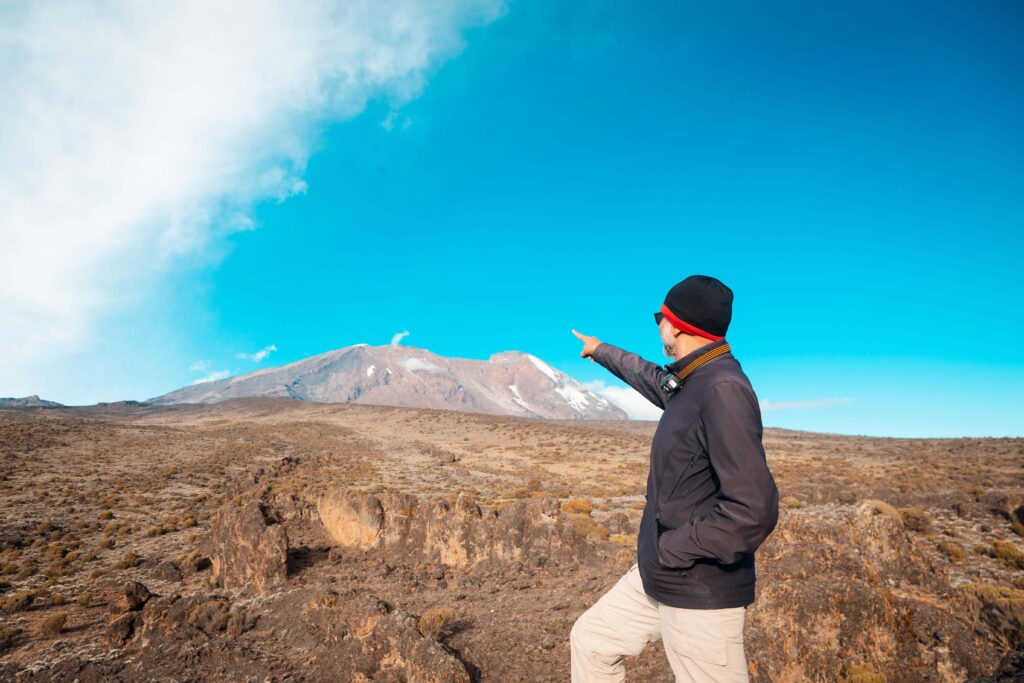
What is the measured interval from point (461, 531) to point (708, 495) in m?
9.50

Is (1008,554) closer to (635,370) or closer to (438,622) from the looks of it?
(438,622)

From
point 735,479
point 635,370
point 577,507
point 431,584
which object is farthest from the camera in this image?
point 577,507

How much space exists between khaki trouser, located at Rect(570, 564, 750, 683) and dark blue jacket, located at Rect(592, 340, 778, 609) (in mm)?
98

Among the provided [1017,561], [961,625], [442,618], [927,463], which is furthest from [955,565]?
[927,463]

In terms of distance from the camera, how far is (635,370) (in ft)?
10.5

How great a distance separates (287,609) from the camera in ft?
27.4

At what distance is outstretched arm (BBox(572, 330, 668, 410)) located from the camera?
3.03m

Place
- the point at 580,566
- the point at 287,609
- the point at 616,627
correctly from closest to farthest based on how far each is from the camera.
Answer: the point at 616,627 → the point at 287,609 → the point at 580,566

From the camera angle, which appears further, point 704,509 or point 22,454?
point 22,454

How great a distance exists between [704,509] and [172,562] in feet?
47.5

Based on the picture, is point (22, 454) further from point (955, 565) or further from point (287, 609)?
point (955, 565)

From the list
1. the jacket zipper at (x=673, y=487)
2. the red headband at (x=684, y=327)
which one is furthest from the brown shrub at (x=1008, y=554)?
the red headband at (x=684, y=327)

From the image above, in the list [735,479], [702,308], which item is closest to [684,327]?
[702,308]

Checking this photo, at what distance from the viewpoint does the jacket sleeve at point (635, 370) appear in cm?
303
